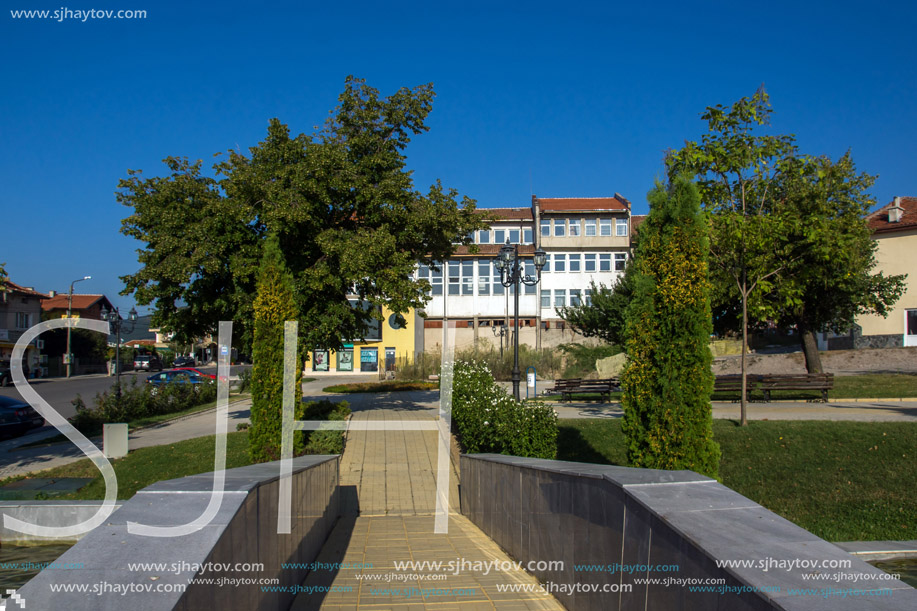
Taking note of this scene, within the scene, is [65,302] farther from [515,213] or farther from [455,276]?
[515,213]

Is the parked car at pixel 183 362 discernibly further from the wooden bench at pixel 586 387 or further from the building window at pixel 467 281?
the wooden bench at pixel 586 387

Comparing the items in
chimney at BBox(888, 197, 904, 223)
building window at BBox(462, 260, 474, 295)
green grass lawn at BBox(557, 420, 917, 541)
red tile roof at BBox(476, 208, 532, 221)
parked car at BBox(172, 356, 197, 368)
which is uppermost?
red tile roof at BBox(476, 208, 532, 221)

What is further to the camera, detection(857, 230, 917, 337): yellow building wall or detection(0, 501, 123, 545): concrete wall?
detection(857, 230, 917, 337): yellow building wall

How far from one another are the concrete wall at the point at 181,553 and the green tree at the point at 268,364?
7.30 meters

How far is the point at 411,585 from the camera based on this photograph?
5652 mm

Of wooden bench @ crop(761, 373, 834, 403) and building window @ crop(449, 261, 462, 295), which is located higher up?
building window @ crop(449, 261, 462, 295)

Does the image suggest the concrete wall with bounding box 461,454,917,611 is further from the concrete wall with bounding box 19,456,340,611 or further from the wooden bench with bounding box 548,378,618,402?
the wooden bench with bounding box 548,378,618,402

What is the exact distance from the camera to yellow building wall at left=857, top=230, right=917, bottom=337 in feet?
126

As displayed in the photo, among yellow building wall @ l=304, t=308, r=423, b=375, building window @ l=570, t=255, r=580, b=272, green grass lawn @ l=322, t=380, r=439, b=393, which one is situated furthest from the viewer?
building window @ l=570, t=255, r=580, b=272

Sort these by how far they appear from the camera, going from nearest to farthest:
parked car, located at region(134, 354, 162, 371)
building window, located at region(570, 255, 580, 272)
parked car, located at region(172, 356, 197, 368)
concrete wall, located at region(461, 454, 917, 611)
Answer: concrete wall, located at region(461, 454, 917, 611), building window, located at region(570, 255, 580, 272), parked car, located at region(134, 354, 162, 371), parked car, located at region(172, 356, 197, 368)

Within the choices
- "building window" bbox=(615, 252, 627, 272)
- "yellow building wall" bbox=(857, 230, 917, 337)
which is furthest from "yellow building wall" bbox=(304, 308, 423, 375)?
"yellow building wall" bbox=(857, 230, 917, 337)

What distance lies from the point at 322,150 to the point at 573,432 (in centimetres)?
1023

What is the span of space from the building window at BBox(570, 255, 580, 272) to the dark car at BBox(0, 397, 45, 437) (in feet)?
130

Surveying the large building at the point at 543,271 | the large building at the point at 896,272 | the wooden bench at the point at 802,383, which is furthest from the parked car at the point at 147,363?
the large building at the point at 896,272
